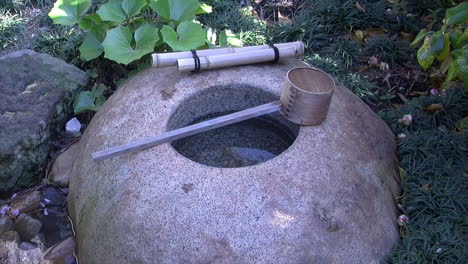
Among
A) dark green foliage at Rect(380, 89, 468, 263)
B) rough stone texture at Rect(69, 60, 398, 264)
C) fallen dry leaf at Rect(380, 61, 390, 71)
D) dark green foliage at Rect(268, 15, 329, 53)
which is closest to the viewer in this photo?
rough stone texture at Rect(69, 60, 398, 264)

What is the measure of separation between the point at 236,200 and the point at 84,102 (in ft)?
5.70

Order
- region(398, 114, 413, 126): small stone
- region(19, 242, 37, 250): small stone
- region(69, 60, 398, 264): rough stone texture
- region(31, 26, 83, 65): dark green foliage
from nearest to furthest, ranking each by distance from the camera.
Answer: region(69, 60, 398, 264): rough stone texture → region(19, 242, 37, 250): small stone → region(398, 114, 413, 126): small stone → region(31, 26, 83, 65): dark green foliage

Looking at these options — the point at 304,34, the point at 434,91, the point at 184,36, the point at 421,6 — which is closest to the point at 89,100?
the point at 184,36

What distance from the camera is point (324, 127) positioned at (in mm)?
2293

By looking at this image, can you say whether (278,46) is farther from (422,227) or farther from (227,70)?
(422,227)

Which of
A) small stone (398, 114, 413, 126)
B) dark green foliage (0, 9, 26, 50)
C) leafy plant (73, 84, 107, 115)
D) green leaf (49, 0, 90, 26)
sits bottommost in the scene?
small stone (398, 114, 413, 126)

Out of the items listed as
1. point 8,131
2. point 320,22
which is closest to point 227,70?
point 8,131

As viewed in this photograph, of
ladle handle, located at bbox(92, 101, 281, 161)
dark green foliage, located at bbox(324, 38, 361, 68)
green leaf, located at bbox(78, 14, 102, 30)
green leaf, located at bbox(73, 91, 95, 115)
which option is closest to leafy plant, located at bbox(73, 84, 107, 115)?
green leaf, located at bbox(73, 91, 95, 115)

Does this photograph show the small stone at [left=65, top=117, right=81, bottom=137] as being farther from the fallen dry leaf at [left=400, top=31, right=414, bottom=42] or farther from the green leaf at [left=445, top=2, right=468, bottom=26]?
the fallen dry leaf at [left=400, top=31, right=414, bottom=42]

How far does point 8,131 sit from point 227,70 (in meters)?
1.46

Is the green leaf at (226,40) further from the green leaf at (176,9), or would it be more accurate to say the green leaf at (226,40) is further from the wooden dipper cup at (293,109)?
the wooden dipper cup at (293,109)

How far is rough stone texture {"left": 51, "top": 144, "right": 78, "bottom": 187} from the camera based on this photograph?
3141 mm

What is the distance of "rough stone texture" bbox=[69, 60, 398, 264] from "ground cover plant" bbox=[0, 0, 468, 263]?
1.01ft

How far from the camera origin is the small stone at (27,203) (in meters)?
3.00
